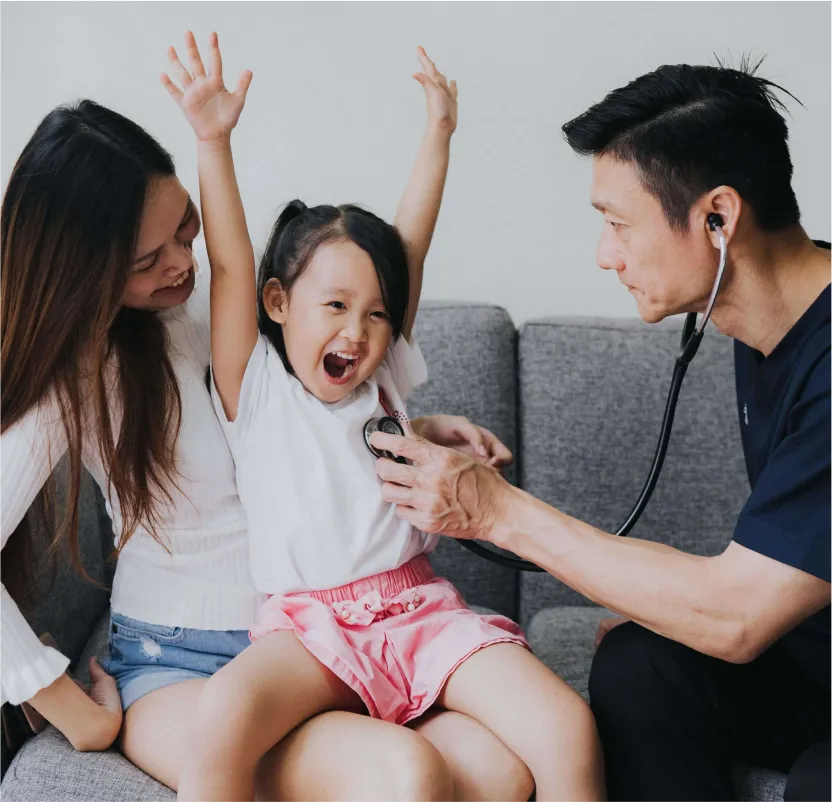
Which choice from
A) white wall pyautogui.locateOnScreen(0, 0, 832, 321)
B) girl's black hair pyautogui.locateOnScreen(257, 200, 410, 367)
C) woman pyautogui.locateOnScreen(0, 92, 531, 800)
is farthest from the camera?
white wall pyautogui.locateOnScreen(0, 0, 832, 321)

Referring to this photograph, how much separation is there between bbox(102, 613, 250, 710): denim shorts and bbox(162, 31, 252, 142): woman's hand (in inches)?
27.8

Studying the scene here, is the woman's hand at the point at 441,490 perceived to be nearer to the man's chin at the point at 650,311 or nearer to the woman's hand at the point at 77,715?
the man's chin at the point at 650,311

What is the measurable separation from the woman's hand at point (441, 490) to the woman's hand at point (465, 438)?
19 centimetres

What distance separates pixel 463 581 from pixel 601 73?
1123mm

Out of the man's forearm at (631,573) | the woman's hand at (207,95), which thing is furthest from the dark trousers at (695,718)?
the woman's hand at (207,95)

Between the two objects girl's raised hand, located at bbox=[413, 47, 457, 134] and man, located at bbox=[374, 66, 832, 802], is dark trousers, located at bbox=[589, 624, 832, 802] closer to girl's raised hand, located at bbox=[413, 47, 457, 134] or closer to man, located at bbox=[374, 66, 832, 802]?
man, located at bbox=[374, 66, 832, 802]

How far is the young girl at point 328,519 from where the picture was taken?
120 centimetres

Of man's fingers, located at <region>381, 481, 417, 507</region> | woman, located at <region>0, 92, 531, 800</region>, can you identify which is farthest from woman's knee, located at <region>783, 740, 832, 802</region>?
man's fingers, located at <region>381, 481, 417, 507</region>

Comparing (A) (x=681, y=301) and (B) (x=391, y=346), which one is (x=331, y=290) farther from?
(A) (x=681, y=301)

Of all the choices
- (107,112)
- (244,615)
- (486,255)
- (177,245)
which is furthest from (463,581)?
(107,112)

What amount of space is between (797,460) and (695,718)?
0.40 metres

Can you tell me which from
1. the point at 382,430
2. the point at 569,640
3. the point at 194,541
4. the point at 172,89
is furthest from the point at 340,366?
the point at 569,640

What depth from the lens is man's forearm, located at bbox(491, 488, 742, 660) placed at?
3.94ft

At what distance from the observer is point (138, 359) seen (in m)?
1.36
